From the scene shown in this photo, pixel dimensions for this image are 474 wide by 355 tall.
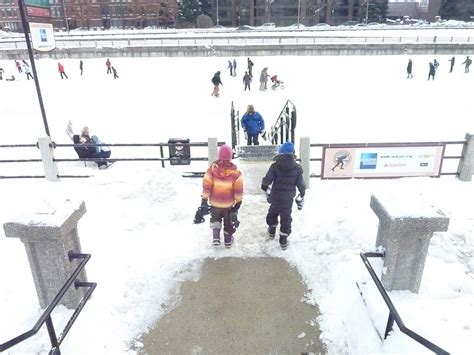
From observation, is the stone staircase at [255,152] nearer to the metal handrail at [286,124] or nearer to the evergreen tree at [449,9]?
the metal handrail at [286,124]

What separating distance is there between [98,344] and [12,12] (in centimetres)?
9932

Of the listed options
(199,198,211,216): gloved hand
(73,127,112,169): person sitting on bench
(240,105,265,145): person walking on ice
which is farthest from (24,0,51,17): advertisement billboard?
(199,198,211,216): gloved hand

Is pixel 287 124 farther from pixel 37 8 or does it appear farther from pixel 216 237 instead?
pixel 37 8

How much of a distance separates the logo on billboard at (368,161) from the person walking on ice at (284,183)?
2.91 metres

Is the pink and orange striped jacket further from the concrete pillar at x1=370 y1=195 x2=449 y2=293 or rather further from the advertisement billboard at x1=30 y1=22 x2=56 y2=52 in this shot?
the advertisement billboard at x1=30 y1=22 x2=56 y2=52

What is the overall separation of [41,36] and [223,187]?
710 centimetres

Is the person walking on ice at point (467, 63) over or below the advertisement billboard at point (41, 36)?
below

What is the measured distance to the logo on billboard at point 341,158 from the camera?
8039 millimetres

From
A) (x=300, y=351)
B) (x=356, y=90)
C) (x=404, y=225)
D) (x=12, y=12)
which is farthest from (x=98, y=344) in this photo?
(x=12, y=12)

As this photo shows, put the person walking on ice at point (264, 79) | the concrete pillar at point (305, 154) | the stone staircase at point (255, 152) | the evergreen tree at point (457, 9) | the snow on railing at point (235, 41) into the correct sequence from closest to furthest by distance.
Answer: the concrete pillar at point (305, 154), the stone staircase at point (255, 152), the person walking on ice at point (264, 79), the snow on railing at point (235, 41), the evergreen tree at point (457, 9)

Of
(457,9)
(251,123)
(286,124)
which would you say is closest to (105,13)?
(457,9)

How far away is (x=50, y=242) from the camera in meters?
4.10

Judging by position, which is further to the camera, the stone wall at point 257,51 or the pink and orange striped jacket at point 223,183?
the stone wall at point 257,51

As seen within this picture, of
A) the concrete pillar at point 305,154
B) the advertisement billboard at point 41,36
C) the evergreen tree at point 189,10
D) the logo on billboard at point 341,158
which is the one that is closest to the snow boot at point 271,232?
the concrete pillar at point 305,154
